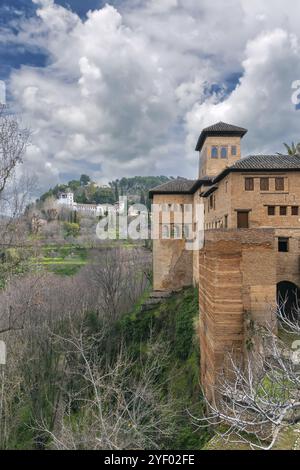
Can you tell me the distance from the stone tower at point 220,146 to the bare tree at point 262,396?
49.4 ft

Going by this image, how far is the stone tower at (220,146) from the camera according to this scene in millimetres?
22953

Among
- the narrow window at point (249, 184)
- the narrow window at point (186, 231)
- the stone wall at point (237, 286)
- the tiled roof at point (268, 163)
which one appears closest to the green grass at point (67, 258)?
the narrow window at point (186, 231)

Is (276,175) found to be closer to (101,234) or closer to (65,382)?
(65,382)

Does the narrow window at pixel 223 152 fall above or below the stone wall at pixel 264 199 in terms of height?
above

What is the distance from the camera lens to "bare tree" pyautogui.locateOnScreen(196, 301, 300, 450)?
547 cm

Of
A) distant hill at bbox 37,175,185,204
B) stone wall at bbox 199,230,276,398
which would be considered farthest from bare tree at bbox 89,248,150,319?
distant hill at bbox 37,175,185,204

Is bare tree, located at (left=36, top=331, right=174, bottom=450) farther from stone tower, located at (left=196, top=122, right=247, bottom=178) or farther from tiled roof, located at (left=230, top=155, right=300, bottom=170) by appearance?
stone tower, located at (left=196, top=122, right=247, bottom=178)

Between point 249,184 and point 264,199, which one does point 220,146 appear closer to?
point 249,184

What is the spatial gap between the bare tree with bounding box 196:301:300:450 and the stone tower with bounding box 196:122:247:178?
593 inches

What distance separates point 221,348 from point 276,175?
952 cm

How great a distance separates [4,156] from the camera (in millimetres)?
8211

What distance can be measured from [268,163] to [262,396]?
41.3 ft

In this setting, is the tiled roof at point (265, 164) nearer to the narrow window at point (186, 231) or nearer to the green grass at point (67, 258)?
the narrow window at point (186, 231)

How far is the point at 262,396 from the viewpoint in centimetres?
666
